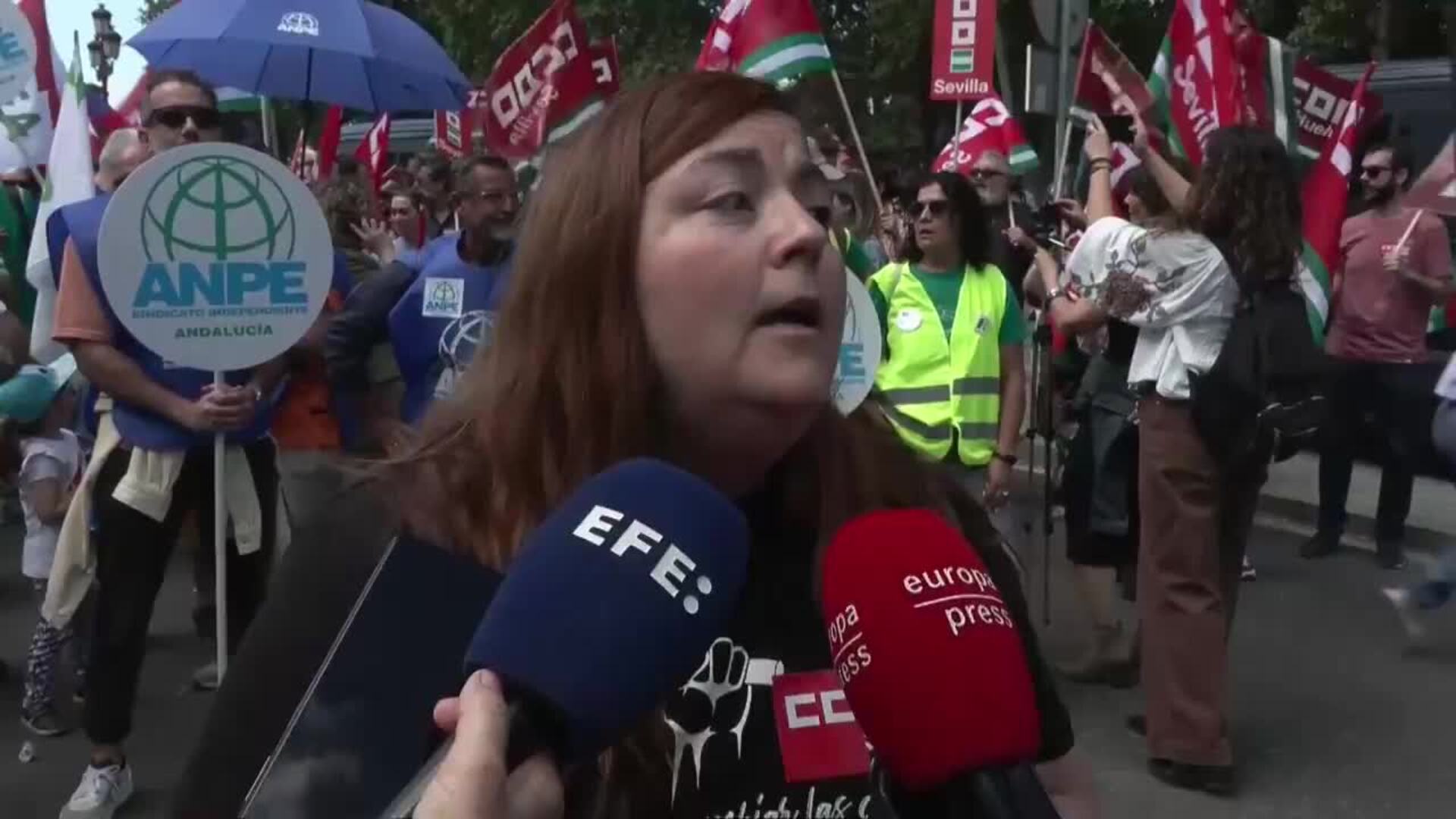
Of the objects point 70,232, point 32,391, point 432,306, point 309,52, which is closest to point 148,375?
point 70,232

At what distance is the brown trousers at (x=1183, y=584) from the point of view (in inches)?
183

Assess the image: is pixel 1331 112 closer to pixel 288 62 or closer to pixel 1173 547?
pixel 1173 547

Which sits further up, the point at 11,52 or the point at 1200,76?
the point at 11,52

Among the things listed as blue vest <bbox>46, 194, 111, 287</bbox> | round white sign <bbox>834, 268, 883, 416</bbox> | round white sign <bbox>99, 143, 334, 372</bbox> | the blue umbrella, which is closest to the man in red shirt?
round white sign <bbox>834, 268, 883, 416</bbox>

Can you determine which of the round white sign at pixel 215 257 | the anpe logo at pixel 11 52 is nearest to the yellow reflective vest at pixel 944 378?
the round white sign at pixel 215 257

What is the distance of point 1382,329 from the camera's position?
26.7 feet

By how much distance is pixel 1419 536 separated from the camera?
27.8ft

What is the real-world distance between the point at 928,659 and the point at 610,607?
1.14 ft

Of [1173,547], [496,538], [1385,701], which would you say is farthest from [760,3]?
[496,538]

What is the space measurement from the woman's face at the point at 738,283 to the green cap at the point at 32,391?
441 cm

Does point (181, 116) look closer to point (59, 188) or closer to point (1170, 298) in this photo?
point (59, 188)

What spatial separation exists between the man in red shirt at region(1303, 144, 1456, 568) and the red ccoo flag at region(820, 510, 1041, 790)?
691 centimetres

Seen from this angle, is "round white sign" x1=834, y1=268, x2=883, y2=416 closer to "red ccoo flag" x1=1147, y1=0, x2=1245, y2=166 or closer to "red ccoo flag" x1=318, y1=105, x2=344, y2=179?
"red ccoo flag" x1=1147, y1=0, x2=1245, y2=166

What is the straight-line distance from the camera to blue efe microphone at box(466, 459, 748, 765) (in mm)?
1077
